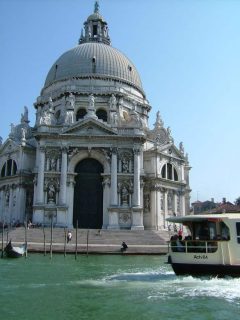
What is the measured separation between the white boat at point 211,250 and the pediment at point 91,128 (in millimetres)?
23009

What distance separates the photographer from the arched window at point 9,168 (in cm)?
4194

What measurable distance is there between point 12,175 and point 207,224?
2892 cm

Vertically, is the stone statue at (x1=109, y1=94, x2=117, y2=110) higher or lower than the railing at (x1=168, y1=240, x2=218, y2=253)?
higher

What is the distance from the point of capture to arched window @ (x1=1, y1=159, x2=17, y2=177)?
41938 mm

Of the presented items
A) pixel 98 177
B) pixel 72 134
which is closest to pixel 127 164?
pixel 98 177

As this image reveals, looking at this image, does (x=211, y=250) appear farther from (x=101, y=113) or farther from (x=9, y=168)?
(x=9, y=168)

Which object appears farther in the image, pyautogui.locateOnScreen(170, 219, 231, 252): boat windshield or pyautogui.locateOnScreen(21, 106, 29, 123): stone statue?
pyautogui.locateOnScreen(21, 106, 29, 123): stone statue

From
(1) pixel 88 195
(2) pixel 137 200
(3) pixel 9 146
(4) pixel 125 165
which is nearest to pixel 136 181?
Answer: (2) pixel 137 200

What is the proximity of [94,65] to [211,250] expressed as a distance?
35.2 metres

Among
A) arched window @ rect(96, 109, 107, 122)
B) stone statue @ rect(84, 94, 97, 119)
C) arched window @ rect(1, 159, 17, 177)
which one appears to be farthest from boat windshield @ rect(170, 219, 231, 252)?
arched window @ rect(96, 109, 107, 122)

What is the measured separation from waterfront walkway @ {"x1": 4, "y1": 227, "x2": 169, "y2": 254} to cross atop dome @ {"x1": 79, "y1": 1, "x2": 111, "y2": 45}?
29563 millimetres

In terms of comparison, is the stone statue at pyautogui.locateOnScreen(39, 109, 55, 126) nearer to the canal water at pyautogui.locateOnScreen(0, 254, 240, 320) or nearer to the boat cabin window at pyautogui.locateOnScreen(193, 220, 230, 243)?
the canal water at pyautogui.locateOnScreen(0, 254, 240, 320)

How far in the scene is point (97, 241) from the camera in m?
30.1

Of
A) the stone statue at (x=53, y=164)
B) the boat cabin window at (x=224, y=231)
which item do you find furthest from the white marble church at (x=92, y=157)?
the boat cabin window at (x=224, y=231)
